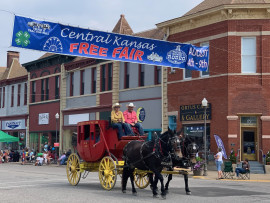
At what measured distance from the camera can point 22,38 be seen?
1569 centimetres

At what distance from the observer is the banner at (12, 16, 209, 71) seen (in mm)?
16016

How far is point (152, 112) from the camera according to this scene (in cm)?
3186

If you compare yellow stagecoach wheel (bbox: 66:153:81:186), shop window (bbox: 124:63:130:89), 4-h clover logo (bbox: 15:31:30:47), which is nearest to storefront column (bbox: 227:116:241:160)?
shop window (bbox: 124:63:130:89)

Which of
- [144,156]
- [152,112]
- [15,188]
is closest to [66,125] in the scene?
[152,112]

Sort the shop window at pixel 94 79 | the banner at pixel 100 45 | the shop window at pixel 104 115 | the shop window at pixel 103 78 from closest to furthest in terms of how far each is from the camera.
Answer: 1. the banner at pixel 100 45
2. the shop window at pixel 104 115
3. the shop window at pixel 103 78
4. the shop window at pixel 94 79

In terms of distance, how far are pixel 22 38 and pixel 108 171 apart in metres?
6.03

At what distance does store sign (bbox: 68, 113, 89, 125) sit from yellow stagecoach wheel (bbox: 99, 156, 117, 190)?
24.5m

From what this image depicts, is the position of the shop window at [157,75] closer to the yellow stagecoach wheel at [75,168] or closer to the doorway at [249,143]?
the doorway at [249,143]

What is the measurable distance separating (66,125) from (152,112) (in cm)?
1248

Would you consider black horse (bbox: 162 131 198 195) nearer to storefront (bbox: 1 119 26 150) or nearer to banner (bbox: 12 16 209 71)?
banner (bbox: 12 16 209 71)

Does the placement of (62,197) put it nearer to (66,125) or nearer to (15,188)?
(15,188)

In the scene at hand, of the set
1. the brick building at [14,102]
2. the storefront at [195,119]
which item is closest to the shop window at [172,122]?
the storefront at [195,119]

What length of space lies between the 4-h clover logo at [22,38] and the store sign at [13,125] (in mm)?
34102

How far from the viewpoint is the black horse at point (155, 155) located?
1223cm
